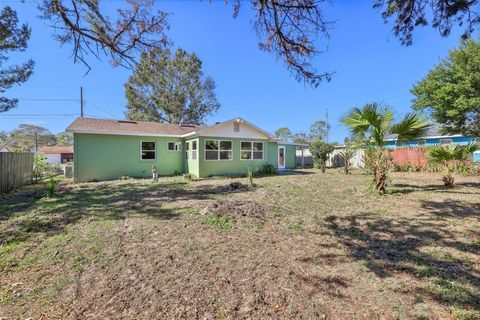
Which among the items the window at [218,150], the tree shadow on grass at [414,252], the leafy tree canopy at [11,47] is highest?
the leafy tree canopy at [11,47]

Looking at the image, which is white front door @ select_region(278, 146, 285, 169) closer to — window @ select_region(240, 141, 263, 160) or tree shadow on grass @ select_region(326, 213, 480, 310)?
window @ select_region(240, 141, 263, 160)

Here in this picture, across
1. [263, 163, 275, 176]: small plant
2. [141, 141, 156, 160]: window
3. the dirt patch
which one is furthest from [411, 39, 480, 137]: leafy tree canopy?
[141, 141, 156, 160]: window

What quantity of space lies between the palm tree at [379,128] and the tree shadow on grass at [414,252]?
2514 millimetres

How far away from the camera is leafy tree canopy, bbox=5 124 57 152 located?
4691cm

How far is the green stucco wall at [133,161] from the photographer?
12.4 m

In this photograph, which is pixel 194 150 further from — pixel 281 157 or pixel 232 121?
pixel 281 157

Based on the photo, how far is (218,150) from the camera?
13828mm

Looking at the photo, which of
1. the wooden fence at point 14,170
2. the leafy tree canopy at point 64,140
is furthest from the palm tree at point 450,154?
the leafy tree canopy at point 64,140

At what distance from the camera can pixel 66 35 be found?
4.47 meters

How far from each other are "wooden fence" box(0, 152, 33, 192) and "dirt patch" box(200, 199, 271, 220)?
28.2 feet

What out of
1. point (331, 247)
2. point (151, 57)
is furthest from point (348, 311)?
point (151, 57)

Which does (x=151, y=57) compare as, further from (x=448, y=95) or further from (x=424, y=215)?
(x=448, y=95)

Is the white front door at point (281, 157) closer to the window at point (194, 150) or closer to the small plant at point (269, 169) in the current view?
the small plant at point (269, 169)

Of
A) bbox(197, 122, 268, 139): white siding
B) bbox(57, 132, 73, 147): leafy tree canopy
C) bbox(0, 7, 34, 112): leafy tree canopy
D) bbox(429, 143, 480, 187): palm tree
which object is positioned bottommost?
bbox(429, 143, 480, 187): palm tree
